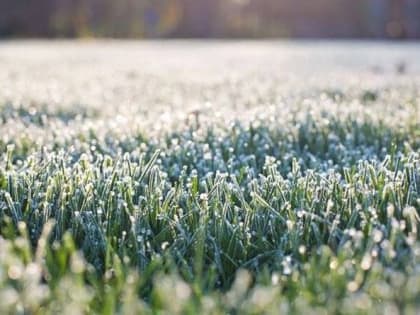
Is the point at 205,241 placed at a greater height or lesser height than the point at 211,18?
greater

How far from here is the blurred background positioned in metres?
33.5

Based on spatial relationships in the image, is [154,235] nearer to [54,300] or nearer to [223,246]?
[223,246]

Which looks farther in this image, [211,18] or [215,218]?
[211,18]

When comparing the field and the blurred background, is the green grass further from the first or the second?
the blurred background

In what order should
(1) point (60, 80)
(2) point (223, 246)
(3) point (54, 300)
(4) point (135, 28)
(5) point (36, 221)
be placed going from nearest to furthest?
(3) point (54, 300) → (2) point (223, 246) → (5) point (36, 221) → (1) point (60, 80) → (4) point (135, 28)

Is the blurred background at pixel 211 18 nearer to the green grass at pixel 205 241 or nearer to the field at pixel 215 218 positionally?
the field at pixel 215 218

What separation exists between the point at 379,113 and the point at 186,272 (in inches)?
97.5

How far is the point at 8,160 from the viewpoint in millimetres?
2557

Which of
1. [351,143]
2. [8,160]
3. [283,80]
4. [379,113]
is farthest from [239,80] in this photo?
[8,160]

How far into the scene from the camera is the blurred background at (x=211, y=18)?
A: 33.5 meters

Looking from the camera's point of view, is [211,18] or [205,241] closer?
[205,241]

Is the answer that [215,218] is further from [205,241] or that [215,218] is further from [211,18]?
[211,18]

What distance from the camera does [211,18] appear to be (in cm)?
3669

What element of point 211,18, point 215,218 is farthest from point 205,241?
point 211,18
